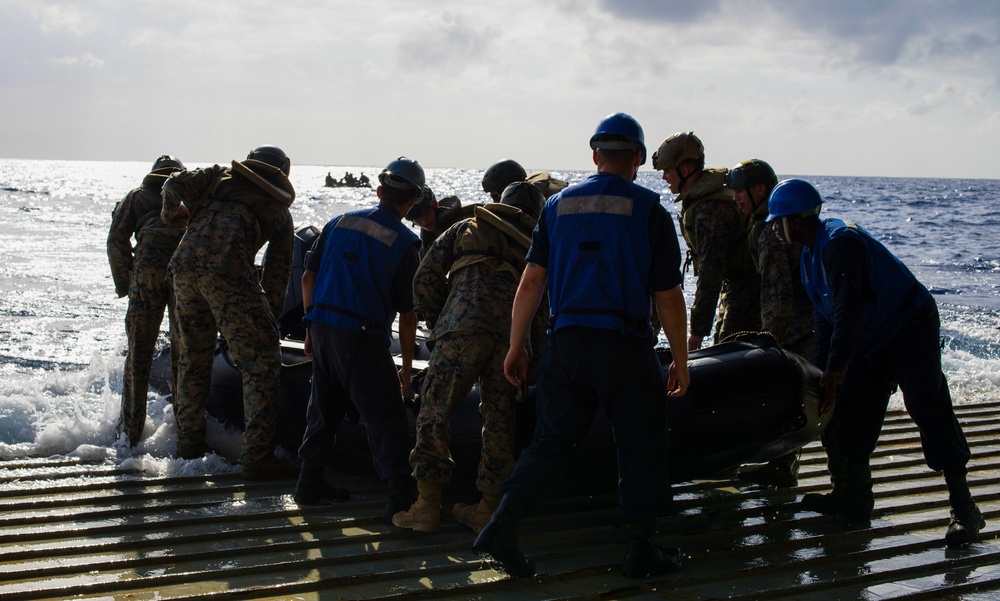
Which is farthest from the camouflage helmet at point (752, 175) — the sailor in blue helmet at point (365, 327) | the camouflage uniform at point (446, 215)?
the sailor in blue helmet at point (365, 327)

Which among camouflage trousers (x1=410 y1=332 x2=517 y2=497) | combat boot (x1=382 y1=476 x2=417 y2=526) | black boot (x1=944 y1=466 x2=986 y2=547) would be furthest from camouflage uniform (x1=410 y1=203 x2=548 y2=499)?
black boot (x1=944 y1=466 x2=986 y2=547)

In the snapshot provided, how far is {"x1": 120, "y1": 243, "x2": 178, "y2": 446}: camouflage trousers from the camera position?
6.27 meters

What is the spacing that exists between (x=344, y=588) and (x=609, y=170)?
1913mm

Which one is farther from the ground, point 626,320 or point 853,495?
point 626,320

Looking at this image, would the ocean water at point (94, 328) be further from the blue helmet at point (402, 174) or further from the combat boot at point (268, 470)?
the blue helmet at point (402, 174)

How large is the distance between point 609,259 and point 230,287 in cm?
250

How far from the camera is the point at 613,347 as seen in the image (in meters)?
4.00

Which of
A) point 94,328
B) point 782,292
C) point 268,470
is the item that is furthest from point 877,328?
point 94,328

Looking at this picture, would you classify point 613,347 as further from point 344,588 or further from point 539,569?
point 344,588

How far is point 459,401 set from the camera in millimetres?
4793

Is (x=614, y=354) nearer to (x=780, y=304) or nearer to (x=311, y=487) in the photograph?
(x=311, y=487)

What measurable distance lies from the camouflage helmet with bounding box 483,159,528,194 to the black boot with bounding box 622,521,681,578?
7.34ft

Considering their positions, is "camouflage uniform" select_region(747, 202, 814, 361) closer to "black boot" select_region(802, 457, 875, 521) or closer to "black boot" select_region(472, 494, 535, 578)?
"black boot" select_region(802, 457, 875, 521)

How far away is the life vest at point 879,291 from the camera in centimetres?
465
